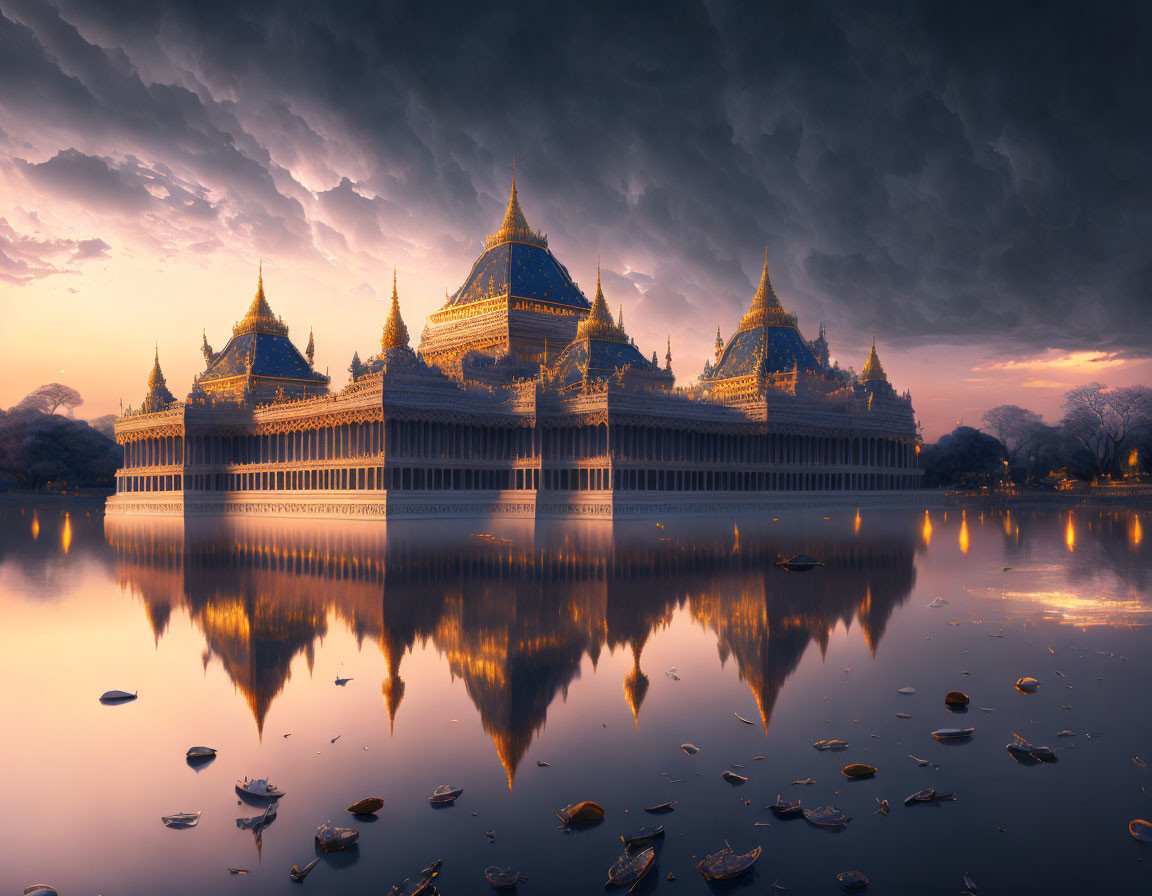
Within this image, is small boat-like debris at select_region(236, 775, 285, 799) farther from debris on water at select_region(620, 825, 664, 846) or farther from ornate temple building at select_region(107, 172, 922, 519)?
ornate temple building at select_region(107, 172, 922, 519)

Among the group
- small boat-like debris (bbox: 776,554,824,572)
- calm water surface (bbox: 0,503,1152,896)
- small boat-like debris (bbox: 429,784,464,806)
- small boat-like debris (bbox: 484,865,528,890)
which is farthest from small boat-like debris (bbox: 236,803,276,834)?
small boat-like debris (bbox: 776,554,824,572)


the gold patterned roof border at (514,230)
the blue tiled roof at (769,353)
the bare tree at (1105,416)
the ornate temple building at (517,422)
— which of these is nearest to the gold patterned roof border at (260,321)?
the ornate temple building at (517,422)

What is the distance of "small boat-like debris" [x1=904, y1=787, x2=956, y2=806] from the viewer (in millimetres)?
8062

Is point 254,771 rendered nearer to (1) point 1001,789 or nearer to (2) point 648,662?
(2) point 648,662

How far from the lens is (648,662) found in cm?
1335

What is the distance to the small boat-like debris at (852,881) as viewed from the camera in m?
6.47

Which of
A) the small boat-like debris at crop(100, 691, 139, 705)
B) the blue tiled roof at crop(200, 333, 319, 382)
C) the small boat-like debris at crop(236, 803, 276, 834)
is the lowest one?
the small boat-like debris at crop(236, 803, 276, 834)

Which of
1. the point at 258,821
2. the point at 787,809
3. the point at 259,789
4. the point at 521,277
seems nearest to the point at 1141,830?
the point at 787,809

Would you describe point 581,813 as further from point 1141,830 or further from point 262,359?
point 262,359

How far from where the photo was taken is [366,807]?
780 cm

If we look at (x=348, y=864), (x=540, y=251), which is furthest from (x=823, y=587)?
(x=540, y=251)

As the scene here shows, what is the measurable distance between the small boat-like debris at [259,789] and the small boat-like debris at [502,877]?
2.84 metres

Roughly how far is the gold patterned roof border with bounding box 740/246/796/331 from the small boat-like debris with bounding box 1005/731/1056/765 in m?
85.3

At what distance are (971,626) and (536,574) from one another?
484 inches
